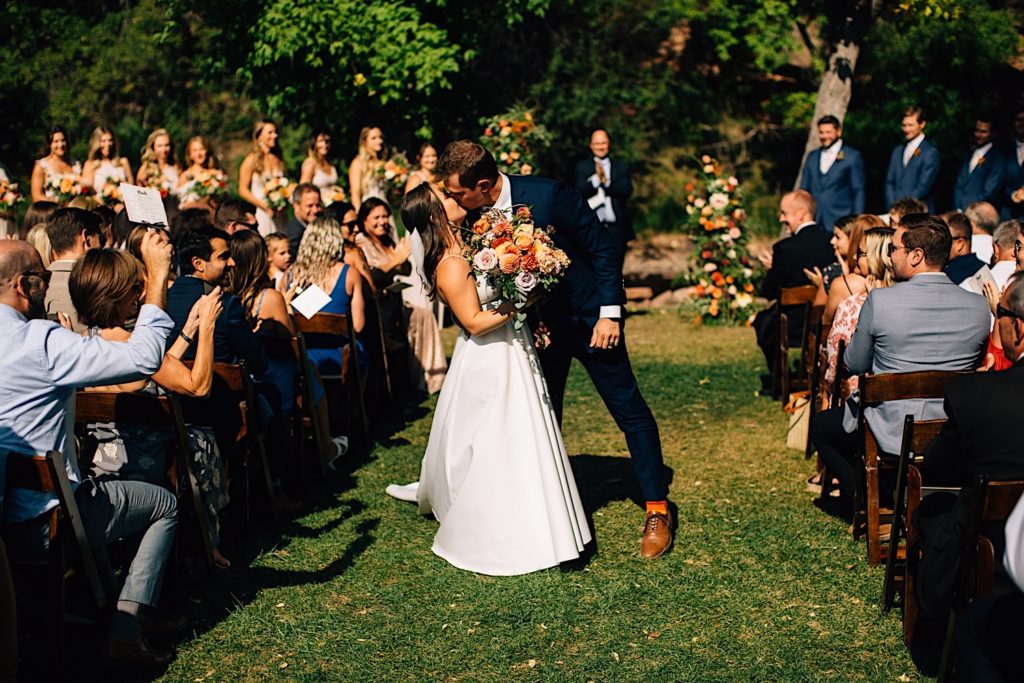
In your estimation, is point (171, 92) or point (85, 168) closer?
point (85, 168)

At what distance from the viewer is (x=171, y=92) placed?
20719mm

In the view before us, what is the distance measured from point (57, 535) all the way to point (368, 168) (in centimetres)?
823

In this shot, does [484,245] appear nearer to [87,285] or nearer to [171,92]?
[87,285]

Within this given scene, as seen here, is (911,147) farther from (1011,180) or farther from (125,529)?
(125,529)

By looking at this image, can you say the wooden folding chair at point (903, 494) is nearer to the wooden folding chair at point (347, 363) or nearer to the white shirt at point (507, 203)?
the white shirt at point (507, 203)

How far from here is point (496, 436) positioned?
17.4 ft

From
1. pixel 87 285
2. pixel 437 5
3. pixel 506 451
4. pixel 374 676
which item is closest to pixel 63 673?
pixel 374 676

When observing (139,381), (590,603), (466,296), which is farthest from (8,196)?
(590,603)

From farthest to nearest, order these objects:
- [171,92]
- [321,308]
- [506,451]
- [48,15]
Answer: [171,92]
[48,15]
[321,308]
[506,451]

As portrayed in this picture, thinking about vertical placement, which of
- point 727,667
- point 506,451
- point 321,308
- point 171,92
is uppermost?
point 171,92

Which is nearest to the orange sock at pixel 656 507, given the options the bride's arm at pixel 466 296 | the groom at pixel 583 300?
the groom at pixel 583 300

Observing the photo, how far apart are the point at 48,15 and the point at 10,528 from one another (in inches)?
715

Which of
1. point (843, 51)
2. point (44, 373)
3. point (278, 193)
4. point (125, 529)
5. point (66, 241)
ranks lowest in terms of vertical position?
point (125, 529)

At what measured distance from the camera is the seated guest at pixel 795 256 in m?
8.53
